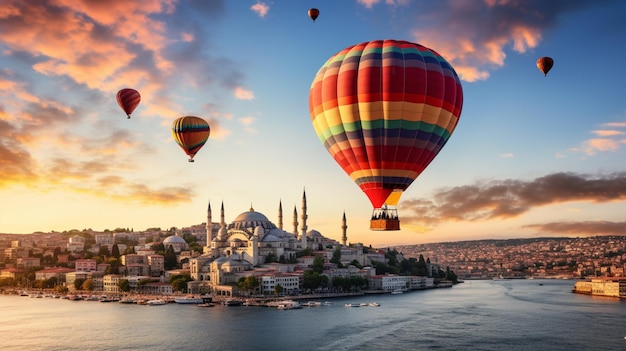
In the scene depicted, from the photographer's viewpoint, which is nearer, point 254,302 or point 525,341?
point 525,341

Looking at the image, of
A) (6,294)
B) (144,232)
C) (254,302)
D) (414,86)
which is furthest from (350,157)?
(144,232)

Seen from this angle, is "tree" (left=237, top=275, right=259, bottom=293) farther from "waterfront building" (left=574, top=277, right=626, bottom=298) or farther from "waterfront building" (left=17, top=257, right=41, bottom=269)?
"waterfront building" (left=17, top=257, right=41, bottom=269)

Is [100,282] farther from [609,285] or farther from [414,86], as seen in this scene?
[414,86]

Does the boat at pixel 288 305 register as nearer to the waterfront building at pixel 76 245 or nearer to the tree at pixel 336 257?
the tree at pixel 336 257

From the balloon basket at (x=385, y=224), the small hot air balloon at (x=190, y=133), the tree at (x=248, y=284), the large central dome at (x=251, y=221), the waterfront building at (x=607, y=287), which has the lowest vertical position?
the waterfront building at (x=607, y=287)

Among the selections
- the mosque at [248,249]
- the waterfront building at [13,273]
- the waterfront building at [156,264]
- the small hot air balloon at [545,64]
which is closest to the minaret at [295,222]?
the mosque at [248,249]

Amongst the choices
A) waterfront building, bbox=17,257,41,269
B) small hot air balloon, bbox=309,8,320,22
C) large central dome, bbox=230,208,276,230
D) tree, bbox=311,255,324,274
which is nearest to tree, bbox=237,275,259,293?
tree, bbox=311,255,324,274
